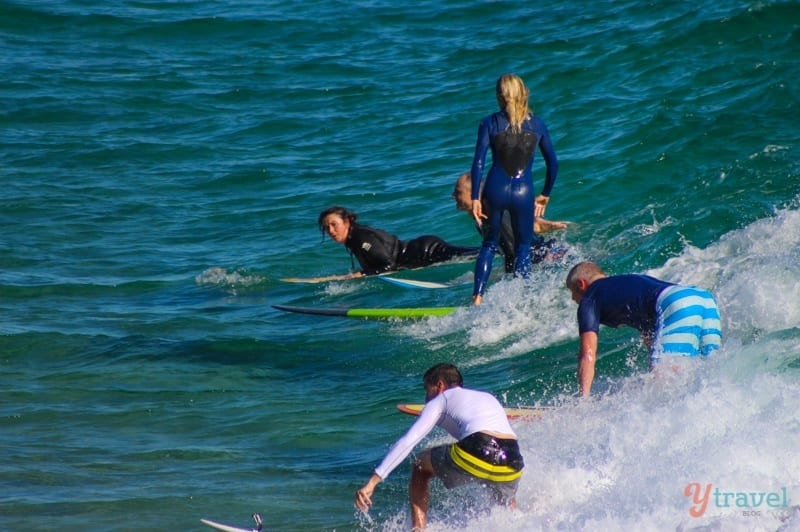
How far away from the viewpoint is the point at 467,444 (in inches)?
246

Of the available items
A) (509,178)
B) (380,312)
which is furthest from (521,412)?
(380,312)

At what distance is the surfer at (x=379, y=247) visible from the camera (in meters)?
12.0

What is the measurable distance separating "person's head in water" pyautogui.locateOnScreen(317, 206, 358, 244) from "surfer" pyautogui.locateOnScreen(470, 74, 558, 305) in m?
1.94

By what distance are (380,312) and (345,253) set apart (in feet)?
11.9

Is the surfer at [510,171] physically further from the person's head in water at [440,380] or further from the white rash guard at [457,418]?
the white rash guard at [457,418]

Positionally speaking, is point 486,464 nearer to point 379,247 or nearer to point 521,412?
point 521,412

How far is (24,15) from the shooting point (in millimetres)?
24578

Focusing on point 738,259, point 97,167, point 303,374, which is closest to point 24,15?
point 97,167

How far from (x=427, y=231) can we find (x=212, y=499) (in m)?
8.01

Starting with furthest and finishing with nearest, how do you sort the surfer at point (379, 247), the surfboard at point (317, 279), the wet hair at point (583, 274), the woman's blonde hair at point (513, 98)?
the surfboard at point (317, 279) < the surfer at point (379, 247) < the woman's blonde hair at point (513, 98) < the wet hair at point (583, 274)

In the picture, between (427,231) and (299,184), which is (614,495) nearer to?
(427,231)

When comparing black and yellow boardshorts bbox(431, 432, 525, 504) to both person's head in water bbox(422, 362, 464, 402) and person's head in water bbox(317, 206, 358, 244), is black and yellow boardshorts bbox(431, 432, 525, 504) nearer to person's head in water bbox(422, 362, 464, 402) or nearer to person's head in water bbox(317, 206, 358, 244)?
person's head in water bbox(422, 362, 464, 402)

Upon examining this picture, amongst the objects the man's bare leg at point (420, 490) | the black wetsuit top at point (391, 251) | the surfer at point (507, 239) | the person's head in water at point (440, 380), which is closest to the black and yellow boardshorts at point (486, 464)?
the man's bare leg at point (420, 490)

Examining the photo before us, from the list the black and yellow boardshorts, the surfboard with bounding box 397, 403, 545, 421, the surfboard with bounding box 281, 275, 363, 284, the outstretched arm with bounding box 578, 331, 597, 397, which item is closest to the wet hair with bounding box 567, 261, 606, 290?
the outstretched arm with bounding box 578, 331, 597, 397
